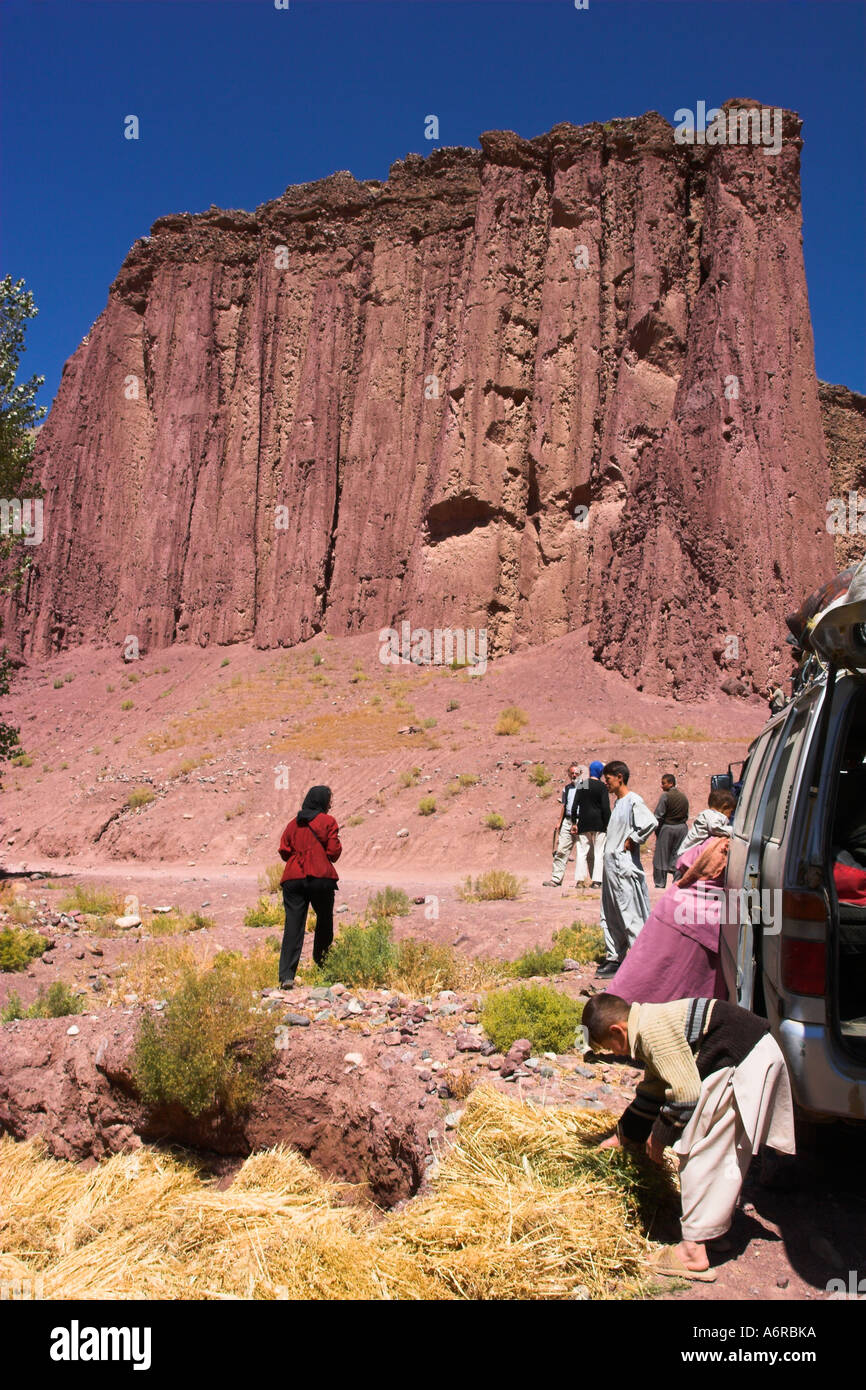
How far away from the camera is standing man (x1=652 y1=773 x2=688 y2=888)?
12789mm

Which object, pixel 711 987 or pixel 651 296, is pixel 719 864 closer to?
pixel 711 987

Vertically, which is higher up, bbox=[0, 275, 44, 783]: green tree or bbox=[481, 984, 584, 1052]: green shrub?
bbox=[0, 275, 44, 783]: green tree

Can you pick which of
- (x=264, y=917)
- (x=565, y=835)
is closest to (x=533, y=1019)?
(x=264, y=917)

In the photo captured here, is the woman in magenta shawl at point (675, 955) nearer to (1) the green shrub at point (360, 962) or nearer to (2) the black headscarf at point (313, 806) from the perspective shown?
(1) the green shrub at point (360, 962)

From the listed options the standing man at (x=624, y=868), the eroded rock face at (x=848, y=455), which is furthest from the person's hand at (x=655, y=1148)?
the eroded rock face at (x=848, y=455)

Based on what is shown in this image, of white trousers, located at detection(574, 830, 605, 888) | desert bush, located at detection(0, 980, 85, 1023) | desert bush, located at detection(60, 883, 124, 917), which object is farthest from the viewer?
desert bush, located at detection(60, 883, 124, 917)

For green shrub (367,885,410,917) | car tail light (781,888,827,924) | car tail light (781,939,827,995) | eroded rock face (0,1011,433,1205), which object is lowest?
eroded rock face (0,1011,433,1205)

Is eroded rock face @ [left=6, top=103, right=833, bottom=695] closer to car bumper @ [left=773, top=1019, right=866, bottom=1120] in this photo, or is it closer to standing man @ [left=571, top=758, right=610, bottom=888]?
standing man @ [left=571, top=758, right=610, bottom=888]

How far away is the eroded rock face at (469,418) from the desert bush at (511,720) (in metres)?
3.56

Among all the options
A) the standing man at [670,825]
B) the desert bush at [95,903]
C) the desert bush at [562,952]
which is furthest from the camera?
the desert bush at [95,903]

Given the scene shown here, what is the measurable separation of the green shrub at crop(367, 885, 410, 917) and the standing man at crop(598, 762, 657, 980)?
4736mm

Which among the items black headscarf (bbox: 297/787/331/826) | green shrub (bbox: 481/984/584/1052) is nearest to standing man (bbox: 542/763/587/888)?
black headscarf (bbox: 297/787/331/826)

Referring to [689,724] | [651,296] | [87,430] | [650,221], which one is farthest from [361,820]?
[87,430]

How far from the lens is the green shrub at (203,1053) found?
21.0 ft
